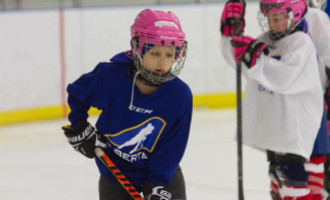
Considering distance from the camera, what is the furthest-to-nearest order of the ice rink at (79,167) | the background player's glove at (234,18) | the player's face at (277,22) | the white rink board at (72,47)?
1. the white rink board at (72,47)
2. the ice rink at (79,167)
3. the background player's glove at (234,18)
4. the player's face at (277,22)

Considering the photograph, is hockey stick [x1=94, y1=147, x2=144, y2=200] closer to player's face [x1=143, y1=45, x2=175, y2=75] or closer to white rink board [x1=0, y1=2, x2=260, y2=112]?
player's face [x1=143, y1=45, x2=175, y2=75]

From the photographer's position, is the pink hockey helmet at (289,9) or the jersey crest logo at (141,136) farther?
the pink hockey helmet at (289,9)

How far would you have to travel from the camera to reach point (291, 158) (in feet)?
7.64

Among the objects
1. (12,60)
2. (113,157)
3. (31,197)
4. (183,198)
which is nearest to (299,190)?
(183,198)

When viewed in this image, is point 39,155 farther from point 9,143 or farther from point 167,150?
point 167,150

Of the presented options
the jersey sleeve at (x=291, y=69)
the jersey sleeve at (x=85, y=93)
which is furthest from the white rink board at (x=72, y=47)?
the jersey sleeve at (x=85, y=93)

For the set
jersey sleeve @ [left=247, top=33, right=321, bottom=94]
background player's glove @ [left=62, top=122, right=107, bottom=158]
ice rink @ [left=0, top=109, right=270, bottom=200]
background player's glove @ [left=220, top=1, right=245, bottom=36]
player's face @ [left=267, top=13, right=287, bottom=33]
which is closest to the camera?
background player's glove @ [left=62, top=122, right=107, bottom=158]

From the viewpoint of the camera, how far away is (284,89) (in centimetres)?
223

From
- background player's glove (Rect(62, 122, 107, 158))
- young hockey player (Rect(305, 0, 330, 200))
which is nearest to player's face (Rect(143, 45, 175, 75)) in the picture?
background player's glove (Rect(62, 122, 107, 158))

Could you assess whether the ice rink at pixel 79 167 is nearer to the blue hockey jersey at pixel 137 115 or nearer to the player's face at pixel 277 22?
the player's face at pixel 277 22

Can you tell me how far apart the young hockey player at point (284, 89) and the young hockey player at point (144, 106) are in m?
0.53

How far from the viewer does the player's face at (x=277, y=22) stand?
2318 millimetres

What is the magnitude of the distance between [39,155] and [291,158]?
2.09 metres

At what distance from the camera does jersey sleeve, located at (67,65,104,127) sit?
5.96 ft
